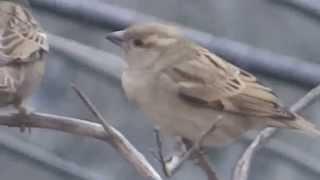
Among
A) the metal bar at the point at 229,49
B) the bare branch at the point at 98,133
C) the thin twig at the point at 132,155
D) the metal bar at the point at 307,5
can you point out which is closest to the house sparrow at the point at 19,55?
the metal bar at the point at 229,49

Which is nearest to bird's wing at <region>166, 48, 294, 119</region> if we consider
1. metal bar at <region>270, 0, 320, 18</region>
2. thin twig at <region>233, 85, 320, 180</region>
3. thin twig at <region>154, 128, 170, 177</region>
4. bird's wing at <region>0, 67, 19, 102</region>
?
thin twig at <region>233, 85, 320, 180</region>

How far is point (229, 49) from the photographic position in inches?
129

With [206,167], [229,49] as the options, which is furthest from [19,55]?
[206,167]

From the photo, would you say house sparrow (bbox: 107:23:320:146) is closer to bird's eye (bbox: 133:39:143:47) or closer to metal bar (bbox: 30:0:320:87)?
bird's eye (bbox: 133:39:143:47)

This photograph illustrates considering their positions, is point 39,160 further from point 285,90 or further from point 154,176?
point 154,176

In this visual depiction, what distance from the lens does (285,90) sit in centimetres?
333

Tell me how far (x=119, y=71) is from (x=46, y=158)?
21.2 inches

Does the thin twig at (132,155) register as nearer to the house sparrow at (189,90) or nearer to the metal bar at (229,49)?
the house sparrow at (189,90)

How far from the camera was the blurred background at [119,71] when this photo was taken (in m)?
3.38

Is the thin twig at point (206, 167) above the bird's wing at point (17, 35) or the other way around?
above

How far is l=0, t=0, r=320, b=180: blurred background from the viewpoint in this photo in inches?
133

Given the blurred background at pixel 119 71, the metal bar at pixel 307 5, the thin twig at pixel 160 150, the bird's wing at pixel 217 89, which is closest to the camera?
the thin twig at pixel 160 150

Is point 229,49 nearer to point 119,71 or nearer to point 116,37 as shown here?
point 119,71

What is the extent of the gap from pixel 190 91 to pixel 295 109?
43 centimetres
